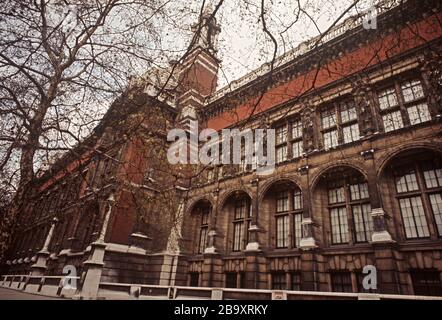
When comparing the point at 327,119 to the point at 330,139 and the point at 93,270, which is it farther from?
the point at 93,270

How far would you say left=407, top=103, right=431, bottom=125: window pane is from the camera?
10281 mm

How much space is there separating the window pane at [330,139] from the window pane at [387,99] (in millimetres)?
2285

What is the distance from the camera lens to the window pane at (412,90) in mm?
10773

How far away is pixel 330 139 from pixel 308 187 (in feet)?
9.22

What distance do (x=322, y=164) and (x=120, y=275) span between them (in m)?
12.8

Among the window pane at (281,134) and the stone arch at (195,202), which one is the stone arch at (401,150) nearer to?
the window pane at (281,134)

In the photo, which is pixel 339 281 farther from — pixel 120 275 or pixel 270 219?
pixel 120 275

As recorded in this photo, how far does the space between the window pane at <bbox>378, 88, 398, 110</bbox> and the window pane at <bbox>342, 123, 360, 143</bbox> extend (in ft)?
4.53

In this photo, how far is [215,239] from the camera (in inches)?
599

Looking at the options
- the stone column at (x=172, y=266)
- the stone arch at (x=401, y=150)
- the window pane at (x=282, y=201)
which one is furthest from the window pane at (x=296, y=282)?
the stone column at (x=172, y=266)

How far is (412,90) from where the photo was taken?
35.8 ft

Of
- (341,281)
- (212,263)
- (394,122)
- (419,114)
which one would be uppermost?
(394,122)

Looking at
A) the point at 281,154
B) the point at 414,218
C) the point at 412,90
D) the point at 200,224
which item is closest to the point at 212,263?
the point at 200,224
